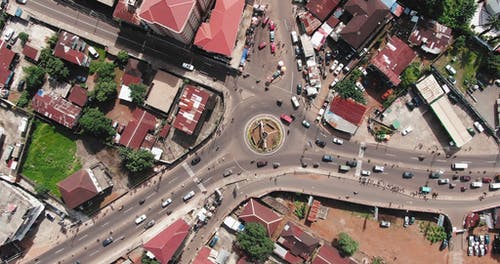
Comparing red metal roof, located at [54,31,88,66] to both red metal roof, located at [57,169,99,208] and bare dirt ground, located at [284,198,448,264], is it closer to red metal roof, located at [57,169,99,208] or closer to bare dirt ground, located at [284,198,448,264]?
red metal roof, located at [57,169,99,208]

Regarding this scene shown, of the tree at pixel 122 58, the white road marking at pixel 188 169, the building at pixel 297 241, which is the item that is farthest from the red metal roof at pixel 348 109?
the tree at pixel 122 58

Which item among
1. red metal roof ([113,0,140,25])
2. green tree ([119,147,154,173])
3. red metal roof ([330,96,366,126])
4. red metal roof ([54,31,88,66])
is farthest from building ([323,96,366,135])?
red metal roof ([54,31,88,66])

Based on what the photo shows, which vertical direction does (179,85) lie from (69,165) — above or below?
above

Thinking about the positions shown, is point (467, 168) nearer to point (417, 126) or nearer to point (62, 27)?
point (417, 126)

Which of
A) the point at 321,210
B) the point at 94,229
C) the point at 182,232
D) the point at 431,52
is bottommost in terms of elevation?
the point at 94,229

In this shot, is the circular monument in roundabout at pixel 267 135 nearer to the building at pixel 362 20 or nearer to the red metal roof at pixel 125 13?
the building at pixel 362 20

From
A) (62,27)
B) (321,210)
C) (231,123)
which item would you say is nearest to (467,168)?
(321,210)
